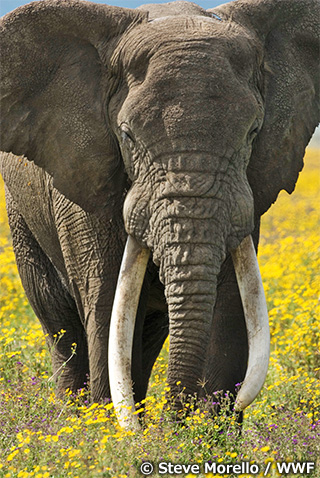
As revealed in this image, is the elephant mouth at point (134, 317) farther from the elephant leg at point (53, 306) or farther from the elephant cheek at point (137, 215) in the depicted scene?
the elephant leg at point (53, 306)

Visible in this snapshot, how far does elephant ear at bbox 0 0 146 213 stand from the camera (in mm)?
5918

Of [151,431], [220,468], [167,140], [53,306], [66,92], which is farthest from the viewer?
[53,306]

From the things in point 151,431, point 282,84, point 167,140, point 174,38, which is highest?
point 174,38

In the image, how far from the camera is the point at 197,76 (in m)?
5.44

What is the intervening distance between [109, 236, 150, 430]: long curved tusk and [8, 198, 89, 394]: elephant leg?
1964 millimetres

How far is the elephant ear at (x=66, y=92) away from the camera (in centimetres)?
592

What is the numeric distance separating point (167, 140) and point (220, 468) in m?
1.70

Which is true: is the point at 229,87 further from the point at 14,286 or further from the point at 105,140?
the point at 14,286

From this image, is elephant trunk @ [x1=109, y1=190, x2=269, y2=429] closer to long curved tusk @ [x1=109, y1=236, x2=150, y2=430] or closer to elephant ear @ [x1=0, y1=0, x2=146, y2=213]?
long curved tusk @ [x1=109, y1=236, x2=150, y2=430]

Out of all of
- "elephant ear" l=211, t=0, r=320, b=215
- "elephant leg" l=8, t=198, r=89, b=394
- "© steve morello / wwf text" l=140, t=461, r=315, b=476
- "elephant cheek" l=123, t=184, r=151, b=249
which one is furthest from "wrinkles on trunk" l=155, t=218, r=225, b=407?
"elephant leg" l=8, t=198, r=89, b=394

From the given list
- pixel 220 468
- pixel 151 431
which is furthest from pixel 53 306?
pixel 220 468

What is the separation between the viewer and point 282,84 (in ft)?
20.2

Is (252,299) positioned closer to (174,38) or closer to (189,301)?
(189,301)

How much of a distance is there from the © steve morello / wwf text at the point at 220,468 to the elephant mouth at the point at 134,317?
509 millimetres
